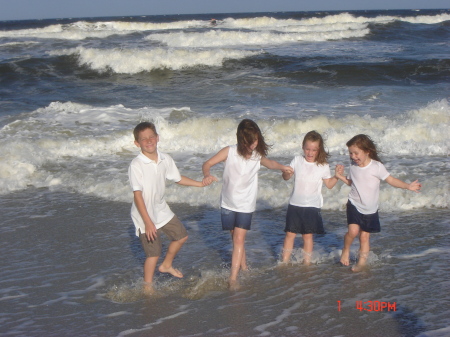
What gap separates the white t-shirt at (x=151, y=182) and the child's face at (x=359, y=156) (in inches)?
61.8

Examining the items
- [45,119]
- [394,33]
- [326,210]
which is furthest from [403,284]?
[394,33]

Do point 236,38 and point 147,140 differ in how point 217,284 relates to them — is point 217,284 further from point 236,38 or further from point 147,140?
point 236,38

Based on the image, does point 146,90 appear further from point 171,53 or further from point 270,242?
point 270,242

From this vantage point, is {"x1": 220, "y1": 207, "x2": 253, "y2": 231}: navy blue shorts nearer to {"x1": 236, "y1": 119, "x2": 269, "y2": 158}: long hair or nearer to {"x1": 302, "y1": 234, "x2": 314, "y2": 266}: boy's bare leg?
{"x1": 236, "y1": 119, "x2": 269, "y2": 158}: long hair

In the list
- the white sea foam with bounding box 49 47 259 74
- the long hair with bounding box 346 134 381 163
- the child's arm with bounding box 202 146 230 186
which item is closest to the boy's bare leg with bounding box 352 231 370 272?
the long hair with bounding box 346 134 381 163

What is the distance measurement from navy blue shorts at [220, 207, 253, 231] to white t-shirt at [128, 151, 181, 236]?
0.49 metres

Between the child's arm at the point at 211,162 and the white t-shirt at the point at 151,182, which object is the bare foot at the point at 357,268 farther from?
the white t-shirt at the point at 151,182

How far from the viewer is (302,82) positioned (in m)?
18.1

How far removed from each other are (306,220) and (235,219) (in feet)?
2.22

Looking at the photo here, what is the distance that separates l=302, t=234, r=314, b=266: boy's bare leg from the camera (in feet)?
16.8

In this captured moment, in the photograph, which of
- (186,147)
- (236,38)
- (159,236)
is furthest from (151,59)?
(159,236)

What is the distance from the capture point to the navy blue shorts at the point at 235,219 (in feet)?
15.6
